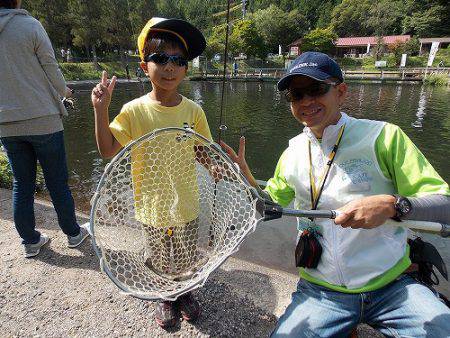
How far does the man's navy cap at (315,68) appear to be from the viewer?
6.27ft

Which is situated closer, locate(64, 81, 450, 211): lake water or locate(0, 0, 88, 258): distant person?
locate(0, 0, 88, 258): distant person

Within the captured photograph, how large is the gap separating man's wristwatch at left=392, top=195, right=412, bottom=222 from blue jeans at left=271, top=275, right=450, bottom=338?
532mm

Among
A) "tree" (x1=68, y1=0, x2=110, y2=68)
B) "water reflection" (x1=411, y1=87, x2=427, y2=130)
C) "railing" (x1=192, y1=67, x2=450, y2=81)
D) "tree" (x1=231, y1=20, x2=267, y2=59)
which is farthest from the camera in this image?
"tree" (x1=231, y1=20, x2=267, y2=59)

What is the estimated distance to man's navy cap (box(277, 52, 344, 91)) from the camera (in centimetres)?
191

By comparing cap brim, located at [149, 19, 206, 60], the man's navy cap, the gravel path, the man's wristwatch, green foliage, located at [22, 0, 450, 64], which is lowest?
the gravel path

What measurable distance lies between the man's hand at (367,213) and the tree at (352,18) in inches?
3560

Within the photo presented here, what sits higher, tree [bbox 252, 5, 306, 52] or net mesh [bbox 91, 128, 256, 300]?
tree [bbox 252, 5, 306, 52]

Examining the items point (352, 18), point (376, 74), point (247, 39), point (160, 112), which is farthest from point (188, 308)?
point (352, 18)

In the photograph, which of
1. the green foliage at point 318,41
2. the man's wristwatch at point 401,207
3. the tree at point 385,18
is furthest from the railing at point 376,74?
the tree at point 385,18

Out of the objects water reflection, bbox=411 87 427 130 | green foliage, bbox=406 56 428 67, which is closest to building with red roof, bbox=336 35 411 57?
green foliage, bbox=406 56 428 67

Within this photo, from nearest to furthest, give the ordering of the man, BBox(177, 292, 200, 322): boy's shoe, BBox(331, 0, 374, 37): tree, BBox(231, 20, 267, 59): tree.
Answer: the man, BBox(177, 292, 200, 322): boy's shoe, BBox(231, 20, 267, 59): tree, BBox(331, 0, 374, 37): tree

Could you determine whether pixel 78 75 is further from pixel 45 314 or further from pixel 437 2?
pixel 437 2

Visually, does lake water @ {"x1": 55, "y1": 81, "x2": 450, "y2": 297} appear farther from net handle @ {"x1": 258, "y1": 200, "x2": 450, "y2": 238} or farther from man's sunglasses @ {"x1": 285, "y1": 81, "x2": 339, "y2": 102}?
man's sunglasses @ {"x1": 285, "y1": 81, "x2": 339, "y2": 102}

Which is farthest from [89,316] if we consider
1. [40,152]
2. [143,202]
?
[40,152]
